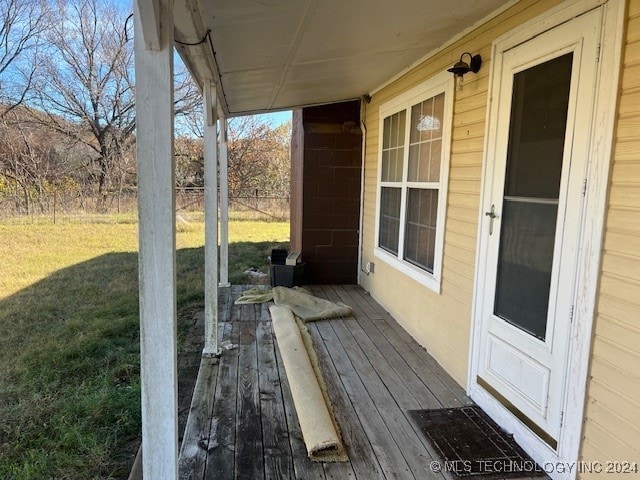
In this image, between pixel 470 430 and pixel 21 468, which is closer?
pixel 21 468

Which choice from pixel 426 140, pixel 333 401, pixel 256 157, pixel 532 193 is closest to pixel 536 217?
pixel 532 193

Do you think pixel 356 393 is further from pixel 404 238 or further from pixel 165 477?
pixel 404 238

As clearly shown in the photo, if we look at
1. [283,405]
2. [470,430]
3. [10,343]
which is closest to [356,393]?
[283,405]

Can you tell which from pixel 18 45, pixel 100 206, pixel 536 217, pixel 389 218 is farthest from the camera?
pixel 18 45

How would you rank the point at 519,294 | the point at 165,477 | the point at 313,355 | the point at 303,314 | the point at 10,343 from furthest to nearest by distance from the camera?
the point at 303,314 → the point at 10,343 → the point at 313,355 → the point at 519,294 → the point at 165,477

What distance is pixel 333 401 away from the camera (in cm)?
271

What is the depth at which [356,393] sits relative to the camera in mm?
2820

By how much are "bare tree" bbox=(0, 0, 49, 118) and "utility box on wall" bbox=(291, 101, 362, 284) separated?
1420cm

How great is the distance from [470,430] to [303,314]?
2.20m

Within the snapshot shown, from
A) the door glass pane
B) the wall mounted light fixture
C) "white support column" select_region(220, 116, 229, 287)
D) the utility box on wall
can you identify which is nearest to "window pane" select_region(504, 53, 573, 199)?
the door glass pane

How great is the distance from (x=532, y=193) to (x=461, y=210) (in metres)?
0.77

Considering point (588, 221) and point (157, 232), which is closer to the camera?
point (157, 232)

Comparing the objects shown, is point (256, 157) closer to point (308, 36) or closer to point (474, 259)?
point (308, 36)

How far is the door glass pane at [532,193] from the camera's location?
81.5 inches
